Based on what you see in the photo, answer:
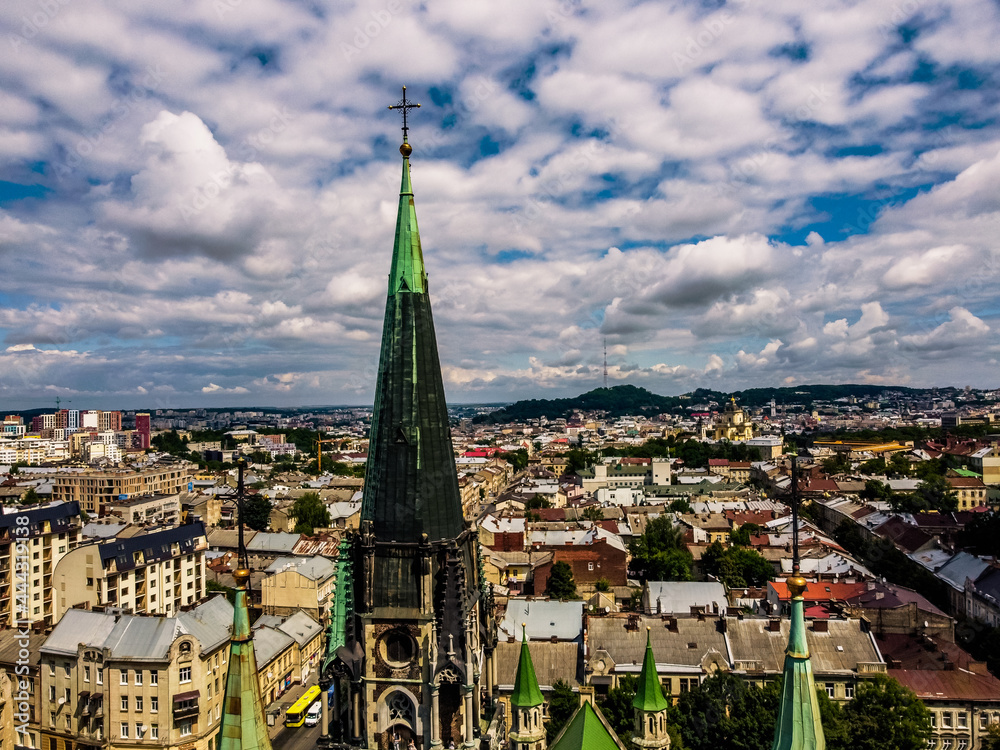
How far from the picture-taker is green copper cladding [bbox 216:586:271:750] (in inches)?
603

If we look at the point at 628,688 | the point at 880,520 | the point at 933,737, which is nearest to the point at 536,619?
the point at 628,688

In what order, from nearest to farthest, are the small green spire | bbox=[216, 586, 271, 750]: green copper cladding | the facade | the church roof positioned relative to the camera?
bbox=[216, 586, 271, 750]: green copper cladding < the facade < the small green spire < the church roof

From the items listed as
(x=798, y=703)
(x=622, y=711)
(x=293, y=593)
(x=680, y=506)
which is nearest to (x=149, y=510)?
(x=293, y=593)

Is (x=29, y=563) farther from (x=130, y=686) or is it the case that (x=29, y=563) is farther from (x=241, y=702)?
(x=241, y=702)

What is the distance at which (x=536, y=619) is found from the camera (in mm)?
56688

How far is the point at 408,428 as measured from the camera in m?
17.4

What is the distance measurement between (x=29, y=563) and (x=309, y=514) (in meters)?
52.3

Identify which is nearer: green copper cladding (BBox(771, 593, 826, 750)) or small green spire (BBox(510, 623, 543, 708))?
green copper cladding (BBox(771, 593, 826, 750))

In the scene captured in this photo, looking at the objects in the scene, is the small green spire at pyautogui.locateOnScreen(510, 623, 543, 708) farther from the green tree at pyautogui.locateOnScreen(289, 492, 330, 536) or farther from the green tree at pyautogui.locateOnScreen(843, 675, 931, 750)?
the green tree at pyautogui.locateOnScreen(289, 492, 330, 536)

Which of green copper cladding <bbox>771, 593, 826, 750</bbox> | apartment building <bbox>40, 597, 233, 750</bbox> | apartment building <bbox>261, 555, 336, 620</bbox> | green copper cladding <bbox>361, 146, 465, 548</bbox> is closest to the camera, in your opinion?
green copper cladding <bbox>771, 593, 826, 750</bbox>

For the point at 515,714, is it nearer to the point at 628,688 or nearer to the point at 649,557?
the point at 628,688

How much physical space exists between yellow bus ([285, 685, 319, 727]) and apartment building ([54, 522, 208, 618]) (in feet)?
54.2

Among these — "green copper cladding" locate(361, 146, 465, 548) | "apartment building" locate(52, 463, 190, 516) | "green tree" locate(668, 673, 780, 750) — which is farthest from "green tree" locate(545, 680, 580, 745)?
"apartment building" locate(52, 463, 190, 516)

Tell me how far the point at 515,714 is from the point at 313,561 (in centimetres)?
5871
